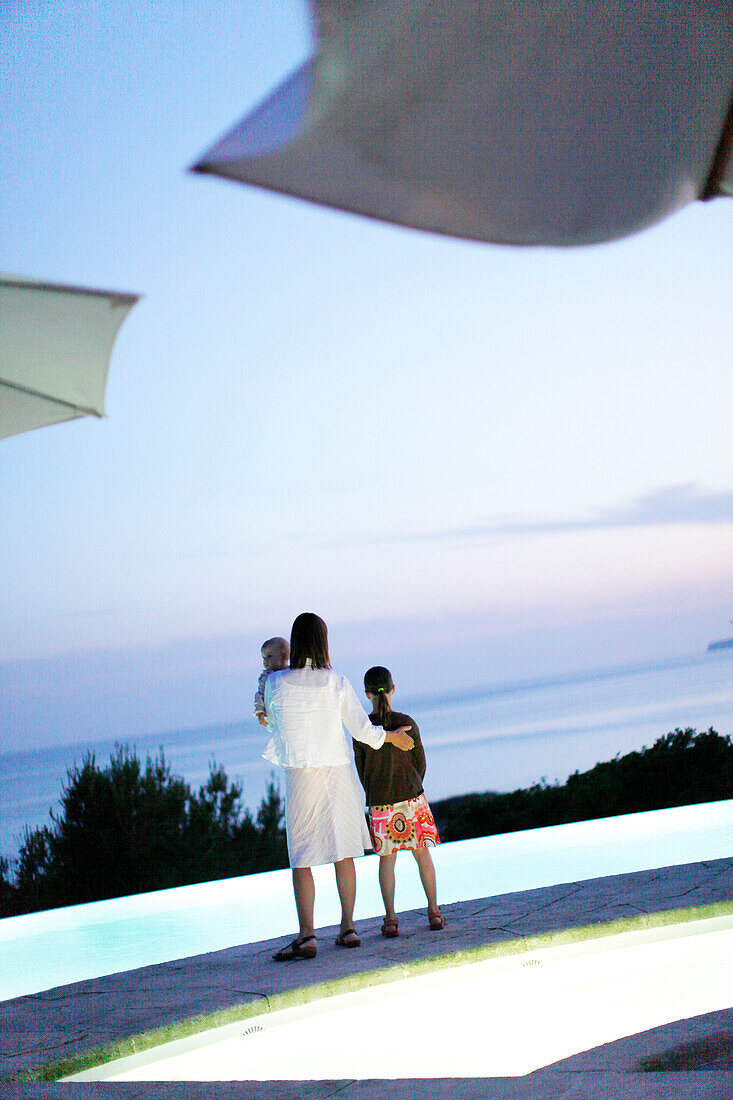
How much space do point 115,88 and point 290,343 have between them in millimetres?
4513

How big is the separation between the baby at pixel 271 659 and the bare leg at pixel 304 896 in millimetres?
673

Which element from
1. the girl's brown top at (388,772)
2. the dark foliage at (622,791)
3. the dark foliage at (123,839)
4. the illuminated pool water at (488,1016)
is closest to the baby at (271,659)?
the girl's brown top at (388,772)

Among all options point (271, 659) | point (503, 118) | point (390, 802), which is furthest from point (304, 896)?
point (503, 118)

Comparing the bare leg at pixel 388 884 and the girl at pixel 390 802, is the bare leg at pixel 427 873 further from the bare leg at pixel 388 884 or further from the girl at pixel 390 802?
the bare leg at pixel 388 884

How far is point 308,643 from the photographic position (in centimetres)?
429

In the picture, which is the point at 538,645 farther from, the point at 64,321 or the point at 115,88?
the point at 64,321

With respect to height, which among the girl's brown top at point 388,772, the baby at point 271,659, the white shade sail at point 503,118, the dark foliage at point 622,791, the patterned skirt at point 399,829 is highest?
the white shade sail at point 503,118

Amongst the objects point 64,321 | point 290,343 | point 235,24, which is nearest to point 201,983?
point 64,321

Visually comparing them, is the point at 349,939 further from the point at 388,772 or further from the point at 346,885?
the point at 388,772

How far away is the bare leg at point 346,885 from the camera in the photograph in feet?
14.4

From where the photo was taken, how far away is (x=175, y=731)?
28984 mm

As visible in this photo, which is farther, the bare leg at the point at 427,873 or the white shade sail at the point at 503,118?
the bare leg at the point at 427,873

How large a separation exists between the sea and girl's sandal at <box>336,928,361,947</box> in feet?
27.2

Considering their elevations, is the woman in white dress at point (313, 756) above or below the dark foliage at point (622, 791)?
above
